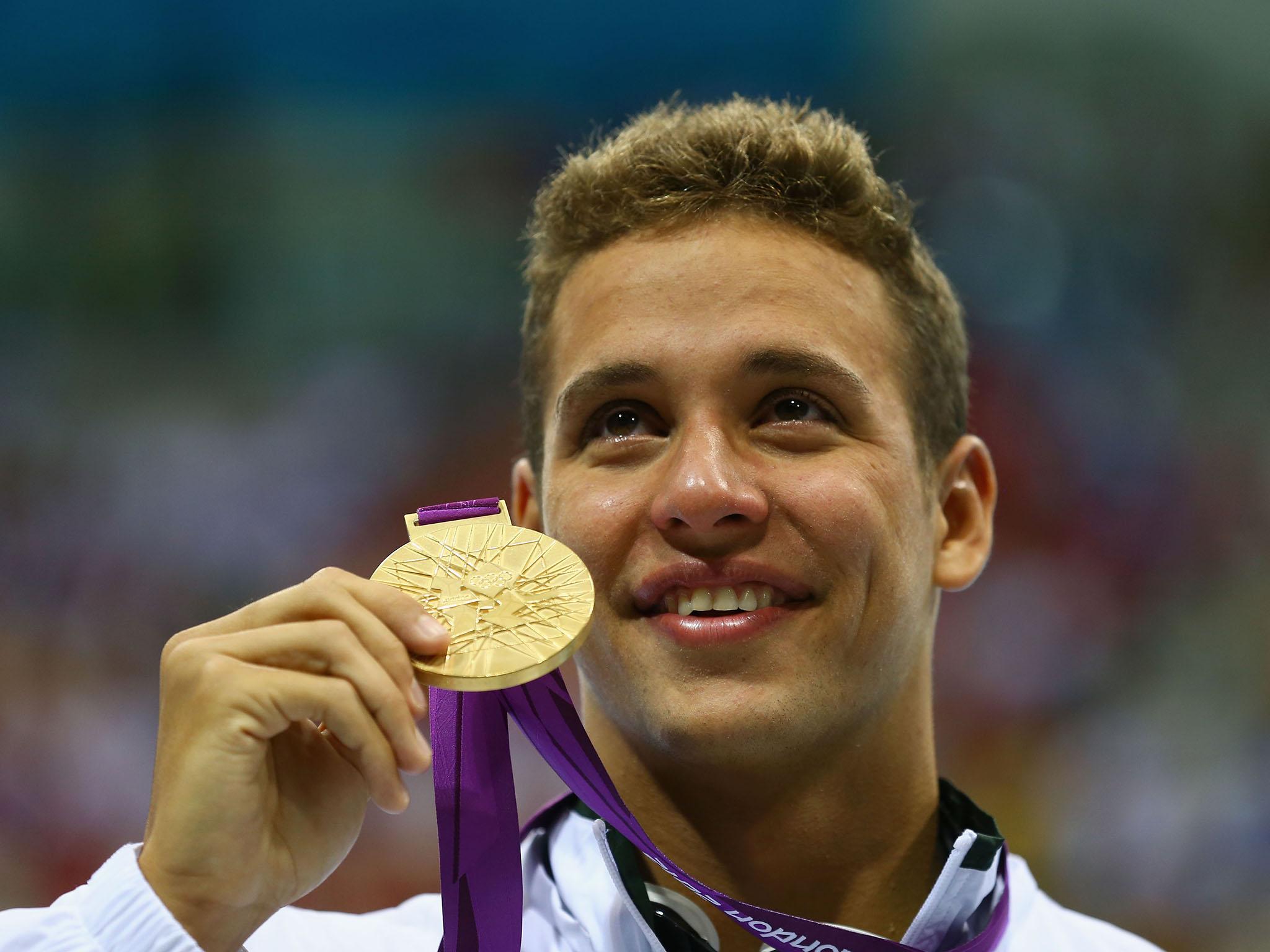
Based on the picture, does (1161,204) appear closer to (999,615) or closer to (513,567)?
(999,615)

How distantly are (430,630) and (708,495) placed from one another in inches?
25.2

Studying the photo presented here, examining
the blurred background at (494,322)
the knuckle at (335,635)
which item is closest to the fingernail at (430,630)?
the knuckle at (335,635)

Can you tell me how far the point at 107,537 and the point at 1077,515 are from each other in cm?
482

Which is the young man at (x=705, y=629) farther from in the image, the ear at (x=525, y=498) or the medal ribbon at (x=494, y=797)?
the medal ribbon at (x=494, y=797)

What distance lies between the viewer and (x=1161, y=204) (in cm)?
641

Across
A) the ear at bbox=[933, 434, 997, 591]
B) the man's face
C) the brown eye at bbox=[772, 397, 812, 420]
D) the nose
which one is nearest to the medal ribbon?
the man's face

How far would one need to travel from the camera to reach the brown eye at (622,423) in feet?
8.41

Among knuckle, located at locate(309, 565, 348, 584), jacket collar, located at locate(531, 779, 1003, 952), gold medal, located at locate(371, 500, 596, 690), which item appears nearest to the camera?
gold medal, located at locate(371, 500, 596, 690)

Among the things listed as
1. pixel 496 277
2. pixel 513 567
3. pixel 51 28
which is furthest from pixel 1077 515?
pixel 51 28

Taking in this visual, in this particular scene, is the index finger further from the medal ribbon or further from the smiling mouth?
the smiling mouth

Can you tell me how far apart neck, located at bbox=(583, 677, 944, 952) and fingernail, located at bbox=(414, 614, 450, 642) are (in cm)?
78

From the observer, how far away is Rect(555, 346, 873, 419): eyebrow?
246 centimetres

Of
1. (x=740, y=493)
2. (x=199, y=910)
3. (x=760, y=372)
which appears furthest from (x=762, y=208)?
(x=199, y=910)

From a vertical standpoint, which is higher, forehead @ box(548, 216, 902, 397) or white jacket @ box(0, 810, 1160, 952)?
forehead @ box(548, 216, 902, 397)
